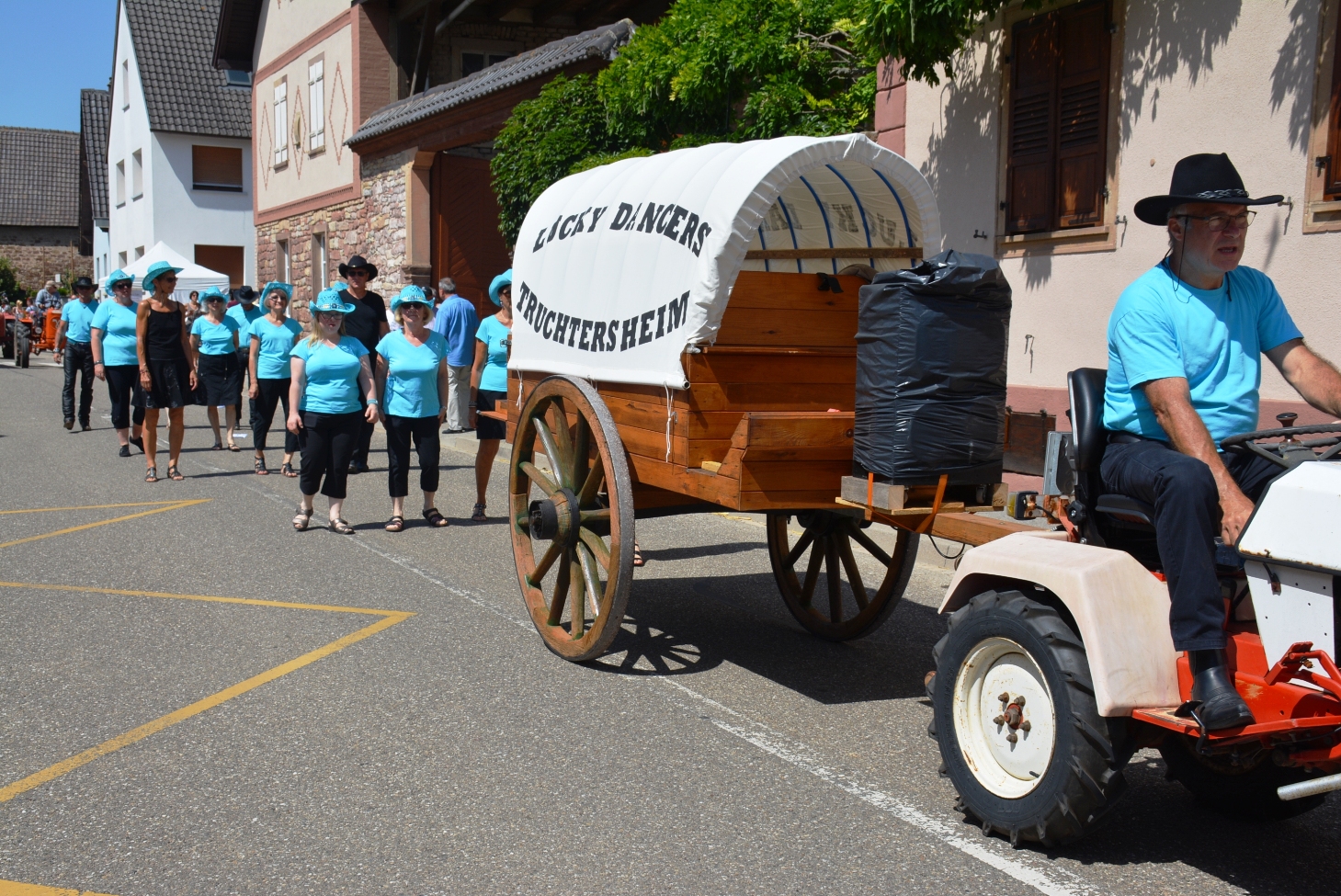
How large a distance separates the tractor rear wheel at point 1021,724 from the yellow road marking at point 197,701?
2.67 m

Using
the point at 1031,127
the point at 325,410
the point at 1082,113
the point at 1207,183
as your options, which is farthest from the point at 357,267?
the point at 1207,183

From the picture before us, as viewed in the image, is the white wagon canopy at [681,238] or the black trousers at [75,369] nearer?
the white wagon canopy at [681,238]

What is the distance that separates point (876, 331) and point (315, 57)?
925 inches

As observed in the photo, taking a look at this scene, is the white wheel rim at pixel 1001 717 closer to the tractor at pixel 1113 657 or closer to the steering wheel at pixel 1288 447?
the tractor at pixel 1113 657

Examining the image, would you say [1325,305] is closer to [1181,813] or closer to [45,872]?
[1181,813]

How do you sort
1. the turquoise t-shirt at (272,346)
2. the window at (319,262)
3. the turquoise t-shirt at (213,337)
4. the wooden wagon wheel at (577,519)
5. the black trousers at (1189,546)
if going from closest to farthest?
the black trousers at (1189,546) → the wooden wagon wheel at (577,519) → the turquoise t-shirt at (272,346) → the turquoise t-shirt at (213,337) → the window at (319,262)


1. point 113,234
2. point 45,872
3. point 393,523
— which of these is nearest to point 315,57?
point 393,523

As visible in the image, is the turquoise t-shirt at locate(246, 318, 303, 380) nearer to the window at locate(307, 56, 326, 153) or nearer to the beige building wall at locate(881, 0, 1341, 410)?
the beige building wall at locate(881, 0, 1341, 410)

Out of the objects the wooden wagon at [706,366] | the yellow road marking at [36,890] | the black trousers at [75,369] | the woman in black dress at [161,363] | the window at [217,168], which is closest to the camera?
the yellow road marking at [36,890]

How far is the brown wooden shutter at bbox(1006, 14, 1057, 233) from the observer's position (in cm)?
1025

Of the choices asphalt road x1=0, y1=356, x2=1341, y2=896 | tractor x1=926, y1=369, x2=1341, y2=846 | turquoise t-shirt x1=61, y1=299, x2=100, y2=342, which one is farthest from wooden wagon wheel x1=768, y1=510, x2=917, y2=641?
turquoise t-shirt x1=61, y1=299, x2=100, y2=342

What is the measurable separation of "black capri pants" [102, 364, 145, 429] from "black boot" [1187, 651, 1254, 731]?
11395mm

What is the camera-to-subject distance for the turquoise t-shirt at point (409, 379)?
9484mm

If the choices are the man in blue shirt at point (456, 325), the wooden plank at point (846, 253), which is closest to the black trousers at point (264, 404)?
the man in blue shirt at point (456, 325)
